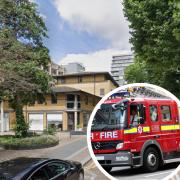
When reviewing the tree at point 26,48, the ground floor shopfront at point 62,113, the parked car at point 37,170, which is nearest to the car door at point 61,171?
the parked car at point 37,170

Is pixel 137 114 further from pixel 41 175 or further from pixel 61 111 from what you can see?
pixel 61 111

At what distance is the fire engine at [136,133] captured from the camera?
2117 mm

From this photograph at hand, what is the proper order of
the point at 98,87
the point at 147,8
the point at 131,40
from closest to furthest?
the point at 147,8 → the point at 131,40 → the point at 98,87

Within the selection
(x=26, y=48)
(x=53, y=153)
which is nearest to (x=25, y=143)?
(x=53, y=153)

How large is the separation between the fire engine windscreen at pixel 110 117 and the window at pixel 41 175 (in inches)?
200

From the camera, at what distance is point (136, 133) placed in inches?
84.7

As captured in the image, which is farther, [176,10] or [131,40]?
[131,40]

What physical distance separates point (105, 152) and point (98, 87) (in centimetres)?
6167

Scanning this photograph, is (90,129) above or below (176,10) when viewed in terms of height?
below

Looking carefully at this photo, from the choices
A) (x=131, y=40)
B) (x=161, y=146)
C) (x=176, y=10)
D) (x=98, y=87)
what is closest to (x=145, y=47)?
(x=131, y=40)

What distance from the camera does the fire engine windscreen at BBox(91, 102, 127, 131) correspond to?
2.12 meters

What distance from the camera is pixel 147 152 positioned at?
2.17m

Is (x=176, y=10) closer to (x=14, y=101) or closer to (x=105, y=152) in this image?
(x=105, y=152)

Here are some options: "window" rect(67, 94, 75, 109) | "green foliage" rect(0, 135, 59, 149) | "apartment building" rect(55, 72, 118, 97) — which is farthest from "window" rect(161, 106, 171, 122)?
"apartment building" rect(55, 72, 118, 97)
